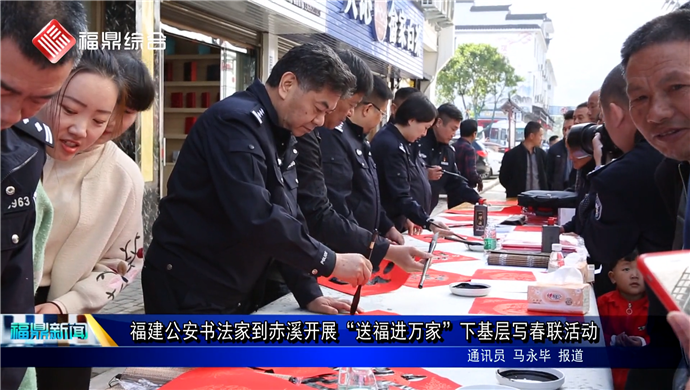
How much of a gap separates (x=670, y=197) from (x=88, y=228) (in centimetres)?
122

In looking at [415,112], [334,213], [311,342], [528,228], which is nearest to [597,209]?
[334,213]

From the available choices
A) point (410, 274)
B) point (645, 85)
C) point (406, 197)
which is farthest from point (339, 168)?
point (645, 85)

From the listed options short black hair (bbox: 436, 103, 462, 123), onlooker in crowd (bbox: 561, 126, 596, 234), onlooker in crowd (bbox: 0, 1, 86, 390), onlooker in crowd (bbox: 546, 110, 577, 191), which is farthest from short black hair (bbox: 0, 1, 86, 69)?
onlooker in crowd (bbox: 546, 110, 577, 191)

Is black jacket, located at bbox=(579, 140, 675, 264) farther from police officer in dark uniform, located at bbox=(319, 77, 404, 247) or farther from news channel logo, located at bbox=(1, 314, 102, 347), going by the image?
news channel logo, located at bbox=(1, 314, 102, 347)

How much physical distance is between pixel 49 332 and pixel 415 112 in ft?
7.39

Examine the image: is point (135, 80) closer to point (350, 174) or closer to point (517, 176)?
point (350, 174)

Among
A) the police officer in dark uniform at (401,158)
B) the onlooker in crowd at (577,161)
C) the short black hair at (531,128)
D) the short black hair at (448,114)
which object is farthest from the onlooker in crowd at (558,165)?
the short black hair at (531,128)

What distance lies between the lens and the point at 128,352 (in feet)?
4.37

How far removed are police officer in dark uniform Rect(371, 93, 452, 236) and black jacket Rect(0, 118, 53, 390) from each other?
216cm

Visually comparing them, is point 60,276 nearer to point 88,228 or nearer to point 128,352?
point 88,228

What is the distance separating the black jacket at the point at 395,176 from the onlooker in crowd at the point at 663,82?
1909 mm

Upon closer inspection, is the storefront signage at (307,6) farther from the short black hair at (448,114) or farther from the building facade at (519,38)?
the short black hair at (448,114)

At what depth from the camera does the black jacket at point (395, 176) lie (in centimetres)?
317

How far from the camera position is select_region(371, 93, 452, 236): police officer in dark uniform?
10.4 feet
